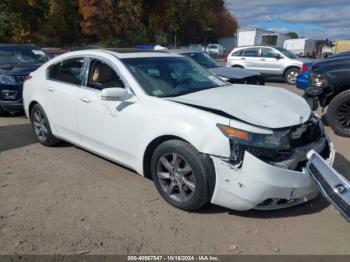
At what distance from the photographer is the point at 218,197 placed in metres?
3.40

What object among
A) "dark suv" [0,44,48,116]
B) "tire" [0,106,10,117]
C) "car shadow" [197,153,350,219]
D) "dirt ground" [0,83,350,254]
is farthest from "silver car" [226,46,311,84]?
"car shadow" [197,153,350,219]

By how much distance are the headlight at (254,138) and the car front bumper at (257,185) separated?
0.13 meters

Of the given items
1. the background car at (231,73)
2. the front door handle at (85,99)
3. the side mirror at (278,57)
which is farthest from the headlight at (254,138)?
the side mirror at (278,57)

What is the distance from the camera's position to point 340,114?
625 centimetres

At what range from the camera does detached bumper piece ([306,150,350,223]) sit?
284 centimetres

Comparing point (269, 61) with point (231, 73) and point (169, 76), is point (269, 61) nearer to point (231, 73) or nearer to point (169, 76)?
point (231, 73)

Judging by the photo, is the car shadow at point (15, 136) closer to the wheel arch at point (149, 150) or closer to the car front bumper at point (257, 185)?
the wheel arch at point (149, 150)

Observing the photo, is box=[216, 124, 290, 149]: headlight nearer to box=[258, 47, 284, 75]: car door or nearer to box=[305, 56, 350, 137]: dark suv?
box=[305, 56, 350, 137]: dark suv

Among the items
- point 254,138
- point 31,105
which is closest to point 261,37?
point 31,105

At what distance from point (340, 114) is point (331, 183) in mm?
3675

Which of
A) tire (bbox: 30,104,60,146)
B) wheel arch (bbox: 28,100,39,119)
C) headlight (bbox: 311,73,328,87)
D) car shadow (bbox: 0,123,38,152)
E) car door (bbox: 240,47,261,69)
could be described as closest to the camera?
tire (bbox: 30,104,60,146)

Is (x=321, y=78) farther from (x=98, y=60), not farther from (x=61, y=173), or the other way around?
(x=61, y=173)

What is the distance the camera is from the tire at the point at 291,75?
1466cm

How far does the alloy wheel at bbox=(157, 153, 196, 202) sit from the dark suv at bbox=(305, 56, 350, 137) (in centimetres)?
357
